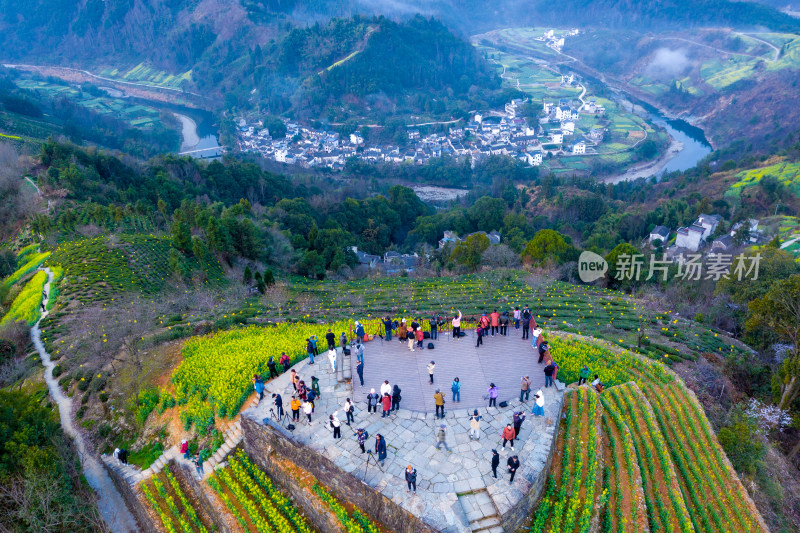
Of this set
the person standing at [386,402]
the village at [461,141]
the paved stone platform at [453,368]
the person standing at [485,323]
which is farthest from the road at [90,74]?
the person standing at [386,402]

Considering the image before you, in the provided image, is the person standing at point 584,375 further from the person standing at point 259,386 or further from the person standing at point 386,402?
the person standing at point 259,386

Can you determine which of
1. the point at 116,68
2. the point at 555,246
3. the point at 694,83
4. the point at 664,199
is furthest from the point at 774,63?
the point at 116,68

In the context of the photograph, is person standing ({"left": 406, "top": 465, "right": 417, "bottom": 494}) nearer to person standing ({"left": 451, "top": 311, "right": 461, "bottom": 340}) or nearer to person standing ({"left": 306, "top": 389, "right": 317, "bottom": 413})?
person standing ({"left": 306, "top": 389, "right": 317, "bottom": 413})

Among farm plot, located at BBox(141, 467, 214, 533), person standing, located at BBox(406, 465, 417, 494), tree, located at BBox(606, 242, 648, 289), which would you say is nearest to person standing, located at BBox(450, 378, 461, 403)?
person standing, located at BBox(406, 465, 417, 494)

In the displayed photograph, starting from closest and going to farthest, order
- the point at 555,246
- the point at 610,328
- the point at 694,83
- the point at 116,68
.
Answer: the point at 610,328 → the point at 555,246 → the point at 694,83 → the point at 116,68

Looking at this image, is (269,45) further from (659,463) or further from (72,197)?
(659,463)

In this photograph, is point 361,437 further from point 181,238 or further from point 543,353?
point 181,238
